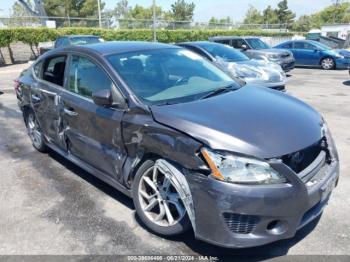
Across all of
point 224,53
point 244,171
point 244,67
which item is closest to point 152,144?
point 244,171

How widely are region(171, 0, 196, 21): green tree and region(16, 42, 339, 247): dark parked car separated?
73738 mm

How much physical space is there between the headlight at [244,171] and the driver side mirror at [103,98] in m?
1.28

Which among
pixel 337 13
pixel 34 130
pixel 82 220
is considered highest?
pixel 337 13

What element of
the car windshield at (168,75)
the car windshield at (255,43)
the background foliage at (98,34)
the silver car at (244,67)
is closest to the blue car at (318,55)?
the car windshield at (255,43)

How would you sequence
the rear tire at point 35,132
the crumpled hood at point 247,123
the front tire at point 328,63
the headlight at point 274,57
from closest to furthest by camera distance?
the crumpled hood at point 247,123
the rear tire at point 35,132
the headlight at point 274,57
the front tire at point 328,63

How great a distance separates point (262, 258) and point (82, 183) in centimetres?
239

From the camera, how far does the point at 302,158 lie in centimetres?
274

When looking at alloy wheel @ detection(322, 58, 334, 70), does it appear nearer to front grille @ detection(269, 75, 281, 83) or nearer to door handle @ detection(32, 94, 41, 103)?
front grille @ detection(269, 75, 281, 83)

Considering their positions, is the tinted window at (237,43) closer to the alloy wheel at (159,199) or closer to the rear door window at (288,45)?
the rear door window at (288,45)

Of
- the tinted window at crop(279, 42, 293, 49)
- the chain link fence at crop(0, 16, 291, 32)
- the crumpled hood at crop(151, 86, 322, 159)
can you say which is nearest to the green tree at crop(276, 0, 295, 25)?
the chain link fence at crop(0, 16, 291, 32)

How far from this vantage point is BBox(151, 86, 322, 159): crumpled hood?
2.58 metres

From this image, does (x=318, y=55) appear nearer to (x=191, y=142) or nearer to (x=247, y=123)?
(x=247, y=123)

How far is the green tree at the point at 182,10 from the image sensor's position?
7462 centimetres

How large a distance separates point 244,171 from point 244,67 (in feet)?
22.4
